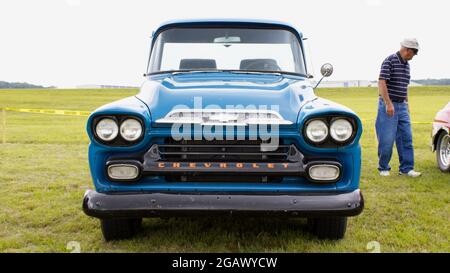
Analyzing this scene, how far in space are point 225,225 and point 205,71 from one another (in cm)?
148

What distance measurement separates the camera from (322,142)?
3451 millimetres

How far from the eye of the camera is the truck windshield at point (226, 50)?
488cm

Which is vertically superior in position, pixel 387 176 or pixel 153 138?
pixel 153 138

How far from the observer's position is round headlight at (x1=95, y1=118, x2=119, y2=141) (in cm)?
346

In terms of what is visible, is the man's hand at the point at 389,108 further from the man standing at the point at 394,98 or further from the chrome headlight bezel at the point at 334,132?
the chrome headlight bezel at the point at 334,132

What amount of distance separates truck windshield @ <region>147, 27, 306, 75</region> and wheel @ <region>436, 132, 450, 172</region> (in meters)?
3.54

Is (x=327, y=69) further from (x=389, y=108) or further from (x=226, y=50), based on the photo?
(x=389, y=108)

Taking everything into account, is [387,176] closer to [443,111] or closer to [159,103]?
[443,111]

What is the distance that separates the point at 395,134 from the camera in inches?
269

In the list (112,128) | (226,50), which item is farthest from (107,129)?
(226,50)

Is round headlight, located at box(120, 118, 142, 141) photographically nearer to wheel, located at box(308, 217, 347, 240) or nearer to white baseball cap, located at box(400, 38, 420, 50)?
wheel, located at box(308, 217, 347, 240)

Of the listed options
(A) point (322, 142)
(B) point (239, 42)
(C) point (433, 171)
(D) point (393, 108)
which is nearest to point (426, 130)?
(C) point (433, 171)

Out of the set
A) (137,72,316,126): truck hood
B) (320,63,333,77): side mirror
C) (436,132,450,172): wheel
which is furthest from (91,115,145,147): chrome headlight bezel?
(436,132,450,172): wheel

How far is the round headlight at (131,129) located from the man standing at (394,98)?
13.9 feet
